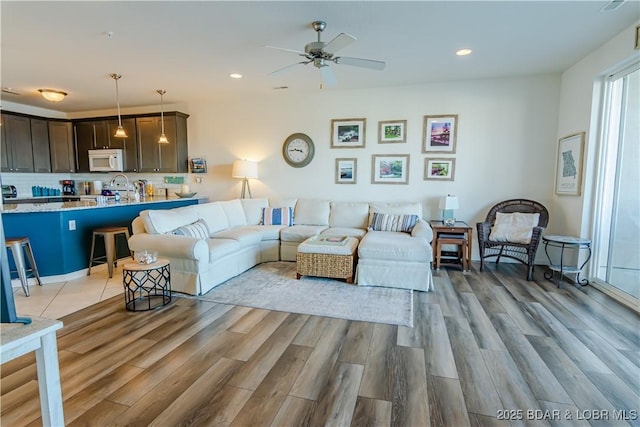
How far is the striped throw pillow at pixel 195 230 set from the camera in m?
3.69

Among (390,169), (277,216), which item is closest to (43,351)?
(277,216)

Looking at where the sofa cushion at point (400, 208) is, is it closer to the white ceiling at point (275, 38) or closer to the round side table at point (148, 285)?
the white ceiling at point (275, 38)

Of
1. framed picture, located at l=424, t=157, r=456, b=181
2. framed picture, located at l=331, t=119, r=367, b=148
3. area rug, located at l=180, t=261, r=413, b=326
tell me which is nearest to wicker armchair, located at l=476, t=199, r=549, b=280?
framed picture, located at l=424, t=157, r=456, b=181

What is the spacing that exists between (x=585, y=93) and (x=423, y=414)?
4274 mm

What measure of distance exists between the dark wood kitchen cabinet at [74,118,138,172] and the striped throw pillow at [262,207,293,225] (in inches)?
116

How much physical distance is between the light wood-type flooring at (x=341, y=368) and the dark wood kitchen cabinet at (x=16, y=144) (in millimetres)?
4635

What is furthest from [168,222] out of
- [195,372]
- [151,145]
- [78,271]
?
[151,145]

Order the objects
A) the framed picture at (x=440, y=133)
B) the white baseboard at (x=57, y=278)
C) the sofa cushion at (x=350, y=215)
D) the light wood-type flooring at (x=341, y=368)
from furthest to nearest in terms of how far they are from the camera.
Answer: the sofa cushion at (x=350, y=215)
the framed picture at (x=440, y=133)
the white baseboard at (x=57, y=278)
the light wood-type flooring at (x=341, y=368)

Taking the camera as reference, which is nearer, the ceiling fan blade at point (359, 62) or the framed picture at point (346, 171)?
the ceiling fan blade at point (359, 62)

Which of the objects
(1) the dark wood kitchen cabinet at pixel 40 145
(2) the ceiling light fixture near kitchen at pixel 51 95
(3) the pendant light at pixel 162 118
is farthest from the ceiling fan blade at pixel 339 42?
(1) the dark wood kitchen cabinet at pixel 40 145

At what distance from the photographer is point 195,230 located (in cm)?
387

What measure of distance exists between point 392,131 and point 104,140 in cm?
555

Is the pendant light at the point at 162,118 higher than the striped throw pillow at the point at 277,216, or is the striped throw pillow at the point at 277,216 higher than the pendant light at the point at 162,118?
the pendant light at the point at 162,118

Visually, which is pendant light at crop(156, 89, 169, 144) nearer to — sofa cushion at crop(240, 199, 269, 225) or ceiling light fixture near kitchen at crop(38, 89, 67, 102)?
ceiling light fixture near kitchen at crop(38, 89, 67, 102)
